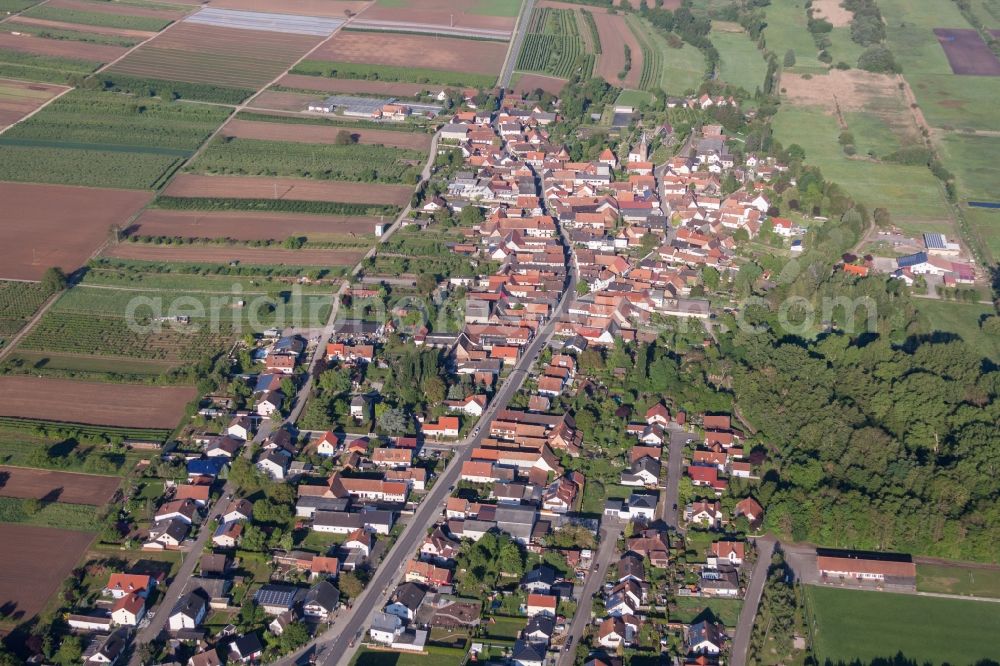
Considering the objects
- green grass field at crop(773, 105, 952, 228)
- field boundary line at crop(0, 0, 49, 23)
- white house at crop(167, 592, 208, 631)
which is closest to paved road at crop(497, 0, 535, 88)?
A: green grass field at crop(773, 105, 952, 228)

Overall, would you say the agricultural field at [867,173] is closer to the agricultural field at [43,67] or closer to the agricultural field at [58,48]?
the agricultural field at [43,67]

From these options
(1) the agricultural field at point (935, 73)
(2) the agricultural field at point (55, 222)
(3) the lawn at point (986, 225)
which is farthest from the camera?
(1) the agricultural field at point (935, 73)

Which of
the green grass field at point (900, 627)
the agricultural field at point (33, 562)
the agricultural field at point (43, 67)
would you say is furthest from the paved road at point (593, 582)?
the agricultural field at point (43, 67)

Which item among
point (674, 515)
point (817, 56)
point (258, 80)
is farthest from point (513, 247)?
point (817, 56)

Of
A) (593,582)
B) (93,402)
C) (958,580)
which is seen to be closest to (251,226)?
(93,402)

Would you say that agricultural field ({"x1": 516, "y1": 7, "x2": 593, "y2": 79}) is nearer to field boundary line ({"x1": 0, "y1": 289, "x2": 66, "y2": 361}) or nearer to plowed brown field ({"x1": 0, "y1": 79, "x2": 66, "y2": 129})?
plowed brown field ({"x1": 0, "y1": 79, "x2": 66, "y2": 129})
